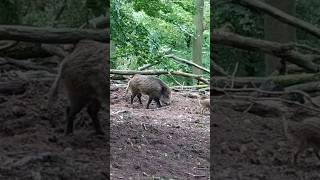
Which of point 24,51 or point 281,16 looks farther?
point 281,16

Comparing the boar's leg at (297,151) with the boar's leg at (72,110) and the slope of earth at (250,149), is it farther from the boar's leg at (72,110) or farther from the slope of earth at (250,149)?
the boar's leg at (72,110)

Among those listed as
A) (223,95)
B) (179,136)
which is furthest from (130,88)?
(223,95)

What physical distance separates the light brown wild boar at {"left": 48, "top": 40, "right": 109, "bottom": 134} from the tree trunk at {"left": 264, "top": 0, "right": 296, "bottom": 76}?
0.83 meters

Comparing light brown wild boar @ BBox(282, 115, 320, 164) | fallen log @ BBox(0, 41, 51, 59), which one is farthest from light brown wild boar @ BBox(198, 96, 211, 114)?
fallen log @ BBox(0, 41, 51, 59)

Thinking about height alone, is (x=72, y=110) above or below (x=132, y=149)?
above

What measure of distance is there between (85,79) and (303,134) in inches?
44.6

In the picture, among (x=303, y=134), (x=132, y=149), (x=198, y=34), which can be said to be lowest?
(x=132, y=149)

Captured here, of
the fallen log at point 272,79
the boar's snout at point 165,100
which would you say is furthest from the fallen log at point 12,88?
the boar's snout at point 165,100

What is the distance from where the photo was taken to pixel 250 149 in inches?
97.2

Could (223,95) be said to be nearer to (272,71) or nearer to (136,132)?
(272,71)

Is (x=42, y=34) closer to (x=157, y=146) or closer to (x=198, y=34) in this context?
(x=157, y=146)

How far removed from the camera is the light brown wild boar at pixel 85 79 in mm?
2311

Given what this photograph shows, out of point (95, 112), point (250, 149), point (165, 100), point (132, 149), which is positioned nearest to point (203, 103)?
point (165, 100)

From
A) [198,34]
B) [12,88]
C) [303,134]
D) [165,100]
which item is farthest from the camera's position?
[198,34]
